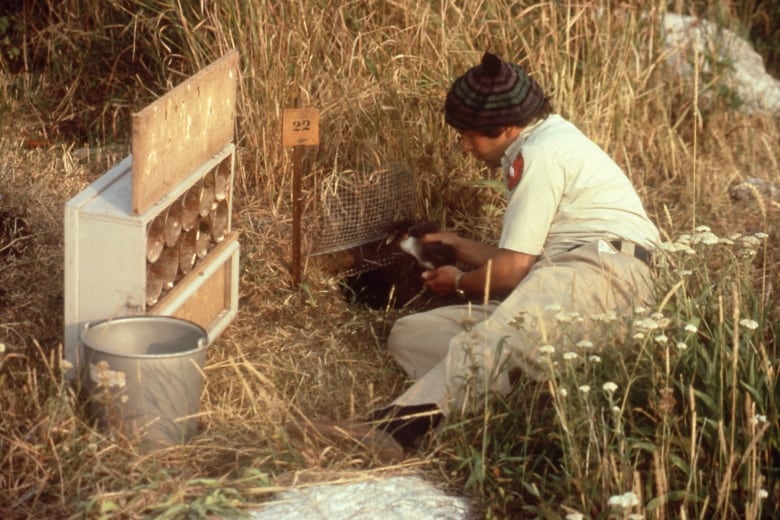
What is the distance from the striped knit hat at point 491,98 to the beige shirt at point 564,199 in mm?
124

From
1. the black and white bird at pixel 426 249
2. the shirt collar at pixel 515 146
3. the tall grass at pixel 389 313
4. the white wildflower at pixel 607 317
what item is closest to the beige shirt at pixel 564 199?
the shirt collar at pixel 515 146

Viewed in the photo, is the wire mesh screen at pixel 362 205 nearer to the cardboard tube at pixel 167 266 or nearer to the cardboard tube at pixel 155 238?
the cardboard tube at pixel 167 266

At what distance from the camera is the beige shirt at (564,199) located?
5.09 meters

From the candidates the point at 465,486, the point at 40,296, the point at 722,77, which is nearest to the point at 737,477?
the point at 465,486

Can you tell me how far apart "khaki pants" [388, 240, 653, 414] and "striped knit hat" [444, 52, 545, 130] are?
58cm

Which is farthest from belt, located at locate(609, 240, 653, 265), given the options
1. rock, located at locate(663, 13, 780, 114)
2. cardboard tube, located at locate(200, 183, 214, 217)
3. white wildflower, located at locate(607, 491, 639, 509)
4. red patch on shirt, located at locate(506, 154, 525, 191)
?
rock, located at locate(663, 13, 780, 114)

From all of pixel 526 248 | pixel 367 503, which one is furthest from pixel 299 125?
pixel 367 503

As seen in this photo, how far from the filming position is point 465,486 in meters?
4.14

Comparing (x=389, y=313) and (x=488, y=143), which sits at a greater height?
(x=488, y=143)

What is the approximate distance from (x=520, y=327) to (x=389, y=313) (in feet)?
5.62

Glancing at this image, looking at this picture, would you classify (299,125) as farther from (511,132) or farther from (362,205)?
(511,132)

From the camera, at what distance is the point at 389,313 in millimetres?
6023

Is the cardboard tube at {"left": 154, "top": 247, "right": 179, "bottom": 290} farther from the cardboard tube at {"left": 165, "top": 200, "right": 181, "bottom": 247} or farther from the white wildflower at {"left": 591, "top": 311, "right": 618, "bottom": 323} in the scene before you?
the white wildflower at {"left": 591, "top": 311, "right": 618, "bottom": 323}

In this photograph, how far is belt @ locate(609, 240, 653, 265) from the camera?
5.18 m
